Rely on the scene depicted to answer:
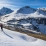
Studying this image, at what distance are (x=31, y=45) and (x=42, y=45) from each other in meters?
1.67

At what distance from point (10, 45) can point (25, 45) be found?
221 centimetres

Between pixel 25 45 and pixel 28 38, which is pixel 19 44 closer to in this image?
pixel 25 45

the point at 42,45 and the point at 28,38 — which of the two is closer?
the point at 42,45

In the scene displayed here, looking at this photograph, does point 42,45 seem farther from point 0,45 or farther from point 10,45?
point 0,45

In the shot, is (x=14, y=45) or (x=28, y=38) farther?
(x=28, y=38)

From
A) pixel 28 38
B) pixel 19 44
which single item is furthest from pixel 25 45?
pixel 28 38

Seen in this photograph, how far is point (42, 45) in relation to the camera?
21.3 m

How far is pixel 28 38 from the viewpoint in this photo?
86.2ft

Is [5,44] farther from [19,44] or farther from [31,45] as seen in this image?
[31,45]

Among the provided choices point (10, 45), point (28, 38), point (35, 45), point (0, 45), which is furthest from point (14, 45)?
point (28, 38)

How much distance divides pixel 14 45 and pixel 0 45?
6.15 ft

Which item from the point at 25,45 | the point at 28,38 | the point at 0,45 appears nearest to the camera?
the point at 0,45

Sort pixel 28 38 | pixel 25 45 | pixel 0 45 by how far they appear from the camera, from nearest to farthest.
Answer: pixel 0 45 → pixel 25 45 → pixel 28 38

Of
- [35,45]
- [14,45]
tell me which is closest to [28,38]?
[35,45]
